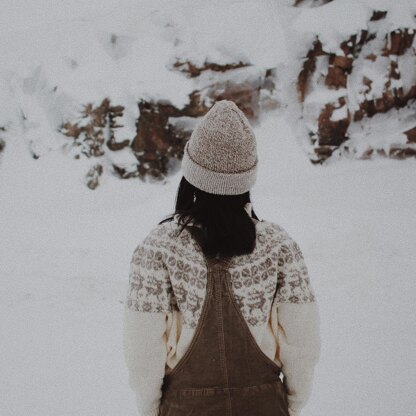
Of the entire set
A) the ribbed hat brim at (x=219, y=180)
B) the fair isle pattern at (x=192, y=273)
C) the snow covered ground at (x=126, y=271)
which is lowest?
the snow covered ground at (x=126, y=271)

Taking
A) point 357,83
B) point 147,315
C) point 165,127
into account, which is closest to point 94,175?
point 165,127

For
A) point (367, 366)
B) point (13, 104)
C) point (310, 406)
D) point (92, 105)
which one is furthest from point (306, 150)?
point (13, 104)

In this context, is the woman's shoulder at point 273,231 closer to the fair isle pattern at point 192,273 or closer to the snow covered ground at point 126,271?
the fair isle pattern at point 192,273

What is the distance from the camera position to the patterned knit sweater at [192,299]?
113 cm

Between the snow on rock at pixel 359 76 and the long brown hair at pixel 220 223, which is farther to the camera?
the snow on rock at pixel 359 76

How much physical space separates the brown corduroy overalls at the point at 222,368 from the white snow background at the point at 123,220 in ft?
5.43

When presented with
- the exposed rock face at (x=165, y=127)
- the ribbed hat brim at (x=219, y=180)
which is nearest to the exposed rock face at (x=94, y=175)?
the exposed rock face at (x=165, y=127)

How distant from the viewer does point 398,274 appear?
390cm

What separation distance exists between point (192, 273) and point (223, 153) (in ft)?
1.20

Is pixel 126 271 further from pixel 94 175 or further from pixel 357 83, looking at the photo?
pixel 357 83

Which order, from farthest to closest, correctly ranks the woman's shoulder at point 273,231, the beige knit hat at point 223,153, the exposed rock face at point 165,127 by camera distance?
the exposed rock face at point 165,127 < the woman's shoulder at point 273,231 < the beige knit hat at point 223,153

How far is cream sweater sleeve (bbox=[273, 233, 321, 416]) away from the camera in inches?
46.9

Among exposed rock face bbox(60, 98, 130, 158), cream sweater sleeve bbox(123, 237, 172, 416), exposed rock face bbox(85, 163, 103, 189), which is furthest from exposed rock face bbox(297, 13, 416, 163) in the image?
cream sweater sleeve bbox(123, 237, 172, 416)

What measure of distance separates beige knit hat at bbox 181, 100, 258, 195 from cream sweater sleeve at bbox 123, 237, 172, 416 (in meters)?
0.27
